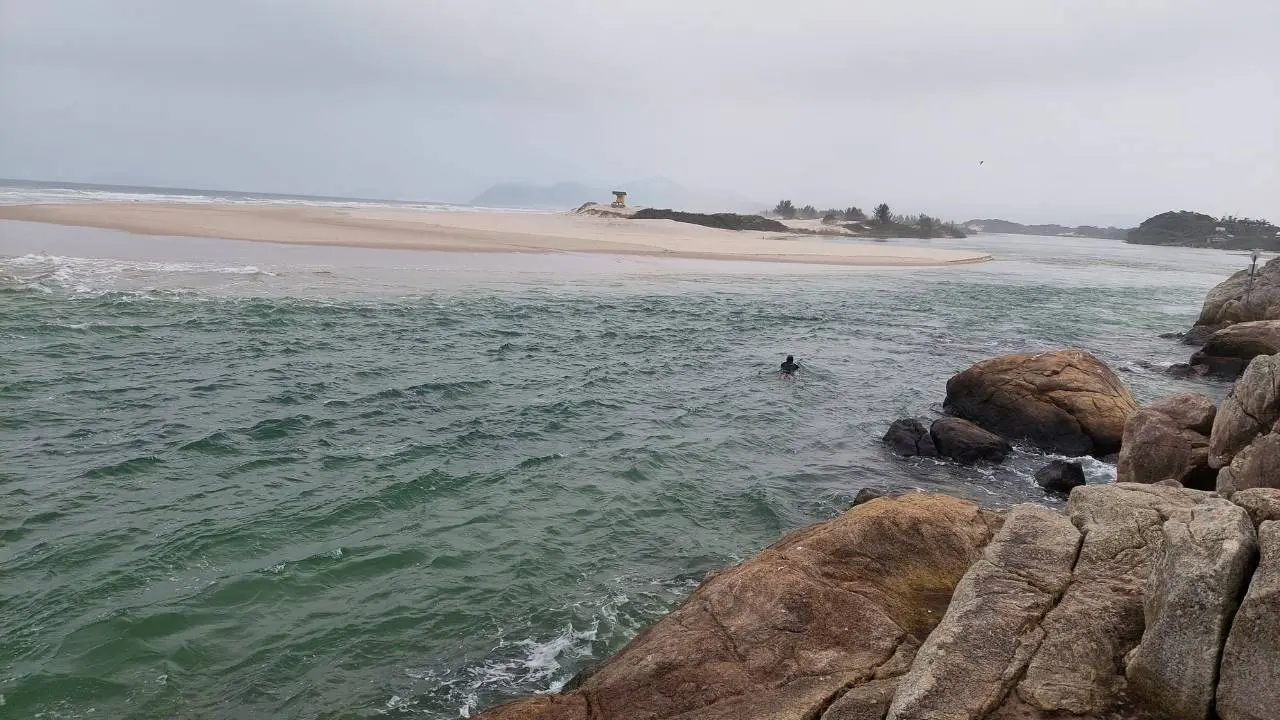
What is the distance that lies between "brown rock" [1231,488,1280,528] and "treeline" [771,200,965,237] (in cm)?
10788

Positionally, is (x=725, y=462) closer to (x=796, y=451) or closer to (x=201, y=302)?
(x=796, y=451)

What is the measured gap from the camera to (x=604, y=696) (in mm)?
5918

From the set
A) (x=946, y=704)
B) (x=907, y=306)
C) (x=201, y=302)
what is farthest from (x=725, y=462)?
(x=907, y=306)

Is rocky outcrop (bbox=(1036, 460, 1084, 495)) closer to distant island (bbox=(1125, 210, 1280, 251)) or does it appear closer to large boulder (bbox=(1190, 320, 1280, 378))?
large boulder (bbox=(1190, 320, 1280, 378))

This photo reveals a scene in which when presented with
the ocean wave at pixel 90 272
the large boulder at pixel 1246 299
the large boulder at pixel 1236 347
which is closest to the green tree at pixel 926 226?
the large boulder at pixel 1246 299

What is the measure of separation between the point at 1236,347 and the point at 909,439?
14.9 m

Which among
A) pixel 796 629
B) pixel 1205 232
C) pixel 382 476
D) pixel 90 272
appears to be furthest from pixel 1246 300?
pixel 1205 232

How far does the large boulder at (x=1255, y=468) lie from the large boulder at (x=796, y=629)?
3.45 m

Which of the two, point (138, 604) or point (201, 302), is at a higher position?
point (201, 302)

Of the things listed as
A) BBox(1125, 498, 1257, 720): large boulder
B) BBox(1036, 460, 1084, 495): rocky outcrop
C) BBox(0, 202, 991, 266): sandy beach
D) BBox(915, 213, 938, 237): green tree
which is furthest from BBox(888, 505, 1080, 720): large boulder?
BBox(915, 213, 938, 237): green tree

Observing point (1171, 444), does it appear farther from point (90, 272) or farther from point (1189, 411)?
point (90, 272)

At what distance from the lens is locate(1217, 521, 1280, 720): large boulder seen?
14.2 feet

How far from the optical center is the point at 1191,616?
4668mm

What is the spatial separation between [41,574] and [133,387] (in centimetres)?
788
